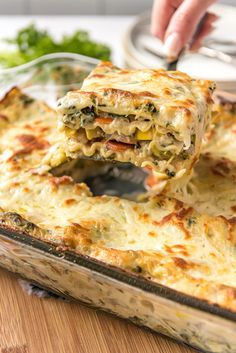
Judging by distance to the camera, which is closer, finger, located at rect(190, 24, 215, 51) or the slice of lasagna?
the slice of lasagna

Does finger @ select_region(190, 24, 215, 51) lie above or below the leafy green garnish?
above

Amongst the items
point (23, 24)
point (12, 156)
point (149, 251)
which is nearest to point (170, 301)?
point (149, 251)

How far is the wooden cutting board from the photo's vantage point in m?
2.40

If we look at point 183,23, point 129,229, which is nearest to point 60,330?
point 129,229

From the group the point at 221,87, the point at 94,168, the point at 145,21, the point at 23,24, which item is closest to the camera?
the point at 94,168

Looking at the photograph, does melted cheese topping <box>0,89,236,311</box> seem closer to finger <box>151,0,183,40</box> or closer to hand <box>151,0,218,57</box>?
hand <box>151,0,218,57</box>

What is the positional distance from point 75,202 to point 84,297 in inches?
16.7

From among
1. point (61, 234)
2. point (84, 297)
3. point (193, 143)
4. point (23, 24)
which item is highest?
point (193, 143)

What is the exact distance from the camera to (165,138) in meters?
2.65

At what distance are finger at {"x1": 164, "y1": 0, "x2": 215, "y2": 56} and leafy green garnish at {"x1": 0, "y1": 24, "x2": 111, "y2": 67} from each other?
1.17 metres

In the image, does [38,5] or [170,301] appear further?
[38,5]

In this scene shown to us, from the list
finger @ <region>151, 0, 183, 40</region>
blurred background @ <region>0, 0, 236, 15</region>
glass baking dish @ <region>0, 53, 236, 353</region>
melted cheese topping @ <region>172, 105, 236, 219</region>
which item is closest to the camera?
glass baking dish @ <region>0, 53, 236, 353</region>

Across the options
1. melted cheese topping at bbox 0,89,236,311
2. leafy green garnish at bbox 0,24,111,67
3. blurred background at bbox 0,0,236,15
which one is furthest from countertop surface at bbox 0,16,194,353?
blurred background at bbox 0,0,236,15

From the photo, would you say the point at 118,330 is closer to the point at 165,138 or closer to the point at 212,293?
the point at 212,293
